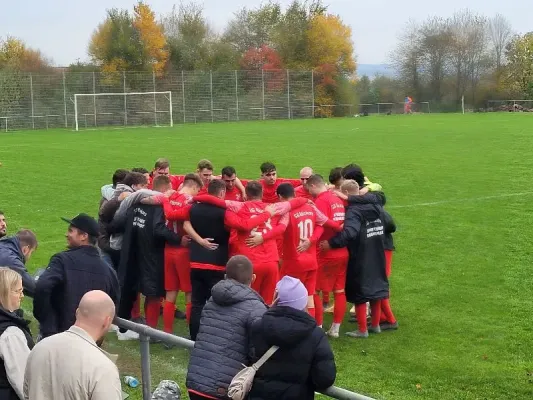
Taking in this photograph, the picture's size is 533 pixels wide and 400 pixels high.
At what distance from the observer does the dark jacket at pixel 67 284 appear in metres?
6.30

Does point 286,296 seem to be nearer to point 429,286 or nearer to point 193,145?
point 429,286

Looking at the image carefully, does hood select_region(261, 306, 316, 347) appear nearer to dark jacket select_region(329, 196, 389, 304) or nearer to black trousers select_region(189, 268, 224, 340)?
black trousers select_region(189, 268, 224, 340)

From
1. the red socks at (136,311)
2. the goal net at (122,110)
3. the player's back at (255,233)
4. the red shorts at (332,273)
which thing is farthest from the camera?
the goal net at (122,110)

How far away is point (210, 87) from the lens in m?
57.4

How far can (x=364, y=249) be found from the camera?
8.85 metres

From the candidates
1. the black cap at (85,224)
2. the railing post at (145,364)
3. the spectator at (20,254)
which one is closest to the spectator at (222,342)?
the railing post at (145,364)

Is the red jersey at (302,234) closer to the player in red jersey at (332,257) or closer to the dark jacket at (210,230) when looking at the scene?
the player in red jersey at (332,257)

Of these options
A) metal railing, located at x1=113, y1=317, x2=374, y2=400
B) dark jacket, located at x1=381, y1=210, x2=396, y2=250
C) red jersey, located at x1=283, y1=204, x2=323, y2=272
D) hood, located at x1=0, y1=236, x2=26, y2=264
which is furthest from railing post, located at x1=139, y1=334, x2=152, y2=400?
dark jacket, located at x1=381, y1=210, x2=396, y2=250

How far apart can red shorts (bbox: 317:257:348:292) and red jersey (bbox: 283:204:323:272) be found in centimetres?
42

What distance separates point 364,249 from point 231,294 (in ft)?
12.0

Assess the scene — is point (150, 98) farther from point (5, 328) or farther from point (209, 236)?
point (5, 328)

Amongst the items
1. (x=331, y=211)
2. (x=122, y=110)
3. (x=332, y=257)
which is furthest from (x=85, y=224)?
(x=122, y=110)

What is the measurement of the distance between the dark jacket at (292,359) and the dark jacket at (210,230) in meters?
3.24

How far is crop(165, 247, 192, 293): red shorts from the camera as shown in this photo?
877 cm
